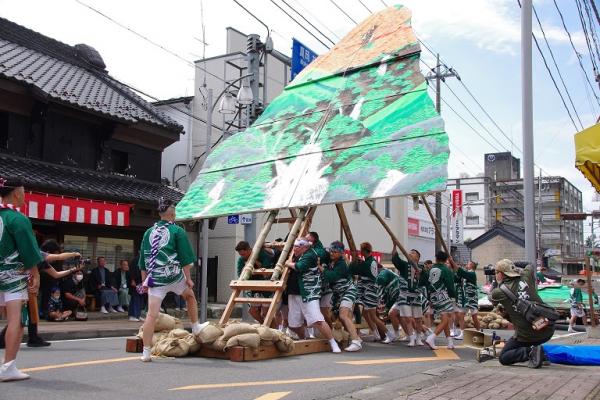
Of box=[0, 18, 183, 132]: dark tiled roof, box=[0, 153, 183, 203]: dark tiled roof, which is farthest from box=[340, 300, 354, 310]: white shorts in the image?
box=[0, 18, 183, 132]: dark tiled roof

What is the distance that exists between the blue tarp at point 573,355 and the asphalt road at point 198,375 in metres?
1.23

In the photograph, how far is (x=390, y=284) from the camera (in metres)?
11.2

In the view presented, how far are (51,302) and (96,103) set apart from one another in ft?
21.1

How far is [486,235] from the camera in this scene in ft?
160

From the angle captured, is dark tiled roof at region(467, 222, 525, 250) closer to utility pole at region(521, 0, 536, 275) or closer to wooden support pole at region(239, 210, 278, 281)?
utility pole at region(521, 0, 536, 275)

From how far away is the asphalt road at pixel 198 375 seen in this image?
17.4 feet

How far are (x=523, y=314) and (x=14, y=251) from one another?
19.5 ft

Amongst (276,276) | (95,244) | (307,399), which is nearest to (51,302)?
(95,244)

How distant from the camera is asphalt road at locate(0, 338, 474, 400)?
5.29 meters

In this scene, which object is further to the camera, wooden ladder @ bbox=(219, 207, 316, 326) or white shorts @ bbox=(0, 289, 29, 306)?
wooden ladder @ bbox=(219, 207, 316, 326)

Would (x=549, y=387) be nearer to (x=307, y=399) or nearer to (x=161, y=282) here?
(x=307, y=399)

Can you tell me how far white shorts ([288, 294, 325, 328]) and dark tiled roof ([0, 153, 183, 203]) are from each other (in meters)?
8.58

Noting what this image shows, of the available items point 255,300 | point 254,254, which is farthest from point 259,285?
point 254,254

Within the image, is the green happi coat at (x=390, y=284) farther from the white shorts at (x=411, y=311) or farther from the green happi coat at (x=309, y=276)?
the green happi coat at (x=309, y=276)
